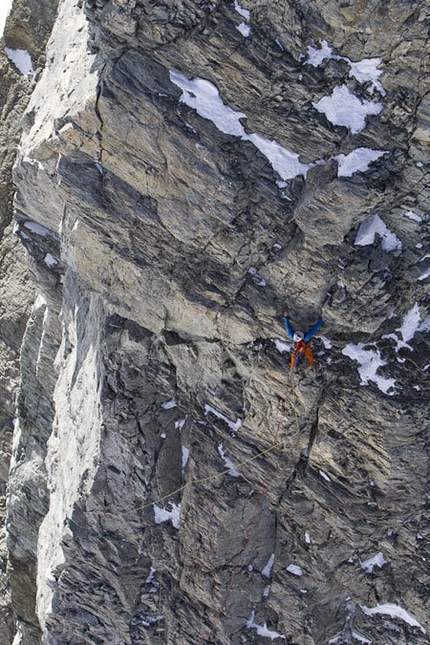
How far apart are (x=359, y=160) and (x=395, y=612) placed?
9802 mm

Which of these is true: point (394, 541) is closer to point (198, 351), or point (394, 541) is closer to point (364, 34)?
point (198, 351)

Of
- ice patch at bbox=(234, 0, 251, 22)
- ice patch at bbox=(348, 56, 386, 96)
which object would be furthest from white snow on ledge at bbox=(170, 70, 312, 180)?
ice patch at bbox=(348, 56, 386, 96)

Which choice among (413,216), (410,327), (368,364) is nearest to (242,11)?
(413,216)

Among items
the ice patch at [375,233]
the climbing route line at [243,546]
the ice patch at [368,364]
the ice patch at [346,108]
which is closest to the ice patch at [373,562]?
the climbing route line at [243,546]

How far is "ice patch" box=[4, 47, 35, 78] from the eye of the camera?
23.6m

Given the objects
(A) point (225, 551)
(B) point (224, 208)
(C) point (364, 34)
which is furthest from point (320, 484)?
(C) point (364, 34)

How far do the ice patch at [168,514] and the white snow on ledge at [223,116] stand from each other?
8.38 metres

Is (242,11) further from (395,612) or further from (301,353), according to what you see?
(395,612)

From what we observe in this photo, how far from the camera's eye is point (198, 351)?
14.3m

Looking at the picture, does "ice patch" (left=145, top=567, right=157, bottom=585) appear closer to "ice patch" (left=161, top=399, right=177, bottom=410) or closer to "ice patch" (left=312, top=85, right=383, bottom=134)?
"ice patch" (left=161, top=399, right=177, bottom=410)

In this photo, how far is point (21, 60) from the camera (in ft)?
77.7

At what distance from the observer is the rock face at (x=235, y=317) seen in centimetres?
1131

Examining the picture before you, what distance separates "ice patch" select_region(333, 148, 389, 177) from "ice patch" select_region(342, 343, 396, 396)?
11.1 feet

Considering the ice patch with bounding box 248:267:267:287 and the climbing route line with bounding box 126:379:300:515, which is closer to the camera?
the ice patch with bounding box 248:267:267:287
